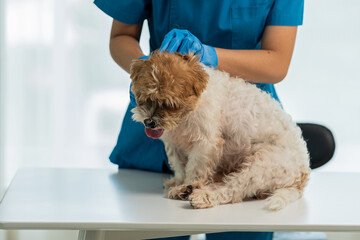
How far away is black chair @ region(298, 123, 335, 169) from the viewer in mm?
1669

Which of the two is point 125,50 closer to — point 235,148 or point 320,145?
point 235,148

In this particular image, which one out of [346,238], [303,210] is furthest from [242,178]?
[346,238]

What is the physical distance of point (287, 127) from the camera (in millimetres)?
1317

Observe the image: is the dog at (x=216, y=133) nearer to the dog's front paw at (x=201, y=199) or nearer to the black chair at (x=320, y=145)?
the dog's front paw at (x=201, y=199)

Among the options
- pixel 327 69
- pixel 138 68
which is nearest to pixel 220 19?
pixel 138 68

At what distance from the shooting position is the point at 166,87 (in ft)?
3.48

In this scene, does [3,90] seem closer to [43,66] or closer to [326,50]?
[43,66]

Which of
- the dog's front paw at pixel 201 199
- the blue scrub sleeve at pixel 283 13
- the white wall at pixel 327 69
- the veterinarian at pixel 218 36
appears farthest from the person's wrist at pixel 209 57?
the white wall at pixel 327 69

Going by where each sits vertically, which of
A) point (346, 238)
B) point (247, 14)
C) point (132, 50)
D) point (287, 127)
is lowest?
point (346, 238)

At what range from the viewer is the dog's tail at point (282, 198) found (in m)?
1.12

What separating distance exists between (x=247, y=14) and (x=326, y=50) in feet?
5.73

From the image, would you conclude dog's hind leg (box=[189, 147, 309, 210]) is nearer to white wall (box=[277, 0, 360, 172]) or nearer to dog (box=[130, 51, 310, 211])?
dog (box=[130, 51, 310, 211])

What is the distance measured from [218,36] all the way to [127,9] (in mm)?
306

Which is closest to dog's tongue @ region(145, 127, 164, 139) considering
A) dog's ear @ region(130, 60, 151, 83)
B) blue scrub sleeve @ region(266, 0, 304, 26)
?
dog's ear @ region(130, 60, 151, 83)
